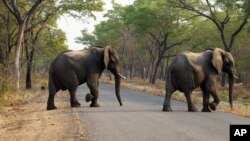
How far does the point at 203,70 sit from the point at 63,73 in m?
6.15

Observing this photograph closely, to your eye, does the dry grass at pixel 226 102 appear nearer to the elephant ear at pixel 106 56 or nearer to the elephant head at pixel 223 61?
the elephant head at pixel 223 61

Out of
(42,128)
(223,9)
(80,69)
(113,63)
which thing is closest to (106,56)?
(113,63)

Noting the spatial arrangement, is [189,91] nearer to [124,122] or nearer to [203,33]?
[124,122]

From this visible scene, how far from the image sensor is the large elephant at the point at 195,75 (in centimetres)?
2045

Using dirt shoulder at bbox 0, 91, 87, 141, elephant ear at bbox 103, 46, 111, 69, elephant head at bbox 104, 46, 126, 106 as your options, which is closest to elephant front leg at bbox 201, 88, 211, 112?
elephant head at bbox 104, 46, 126, 106

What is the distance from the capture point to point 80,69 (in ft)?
74.2

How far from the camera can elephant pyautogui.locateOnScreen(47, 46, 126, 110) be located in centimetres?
2233

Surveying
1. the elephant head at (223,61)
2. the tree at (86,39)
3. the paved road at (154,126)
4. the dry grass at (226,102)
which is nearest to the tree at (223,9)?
the dry grass at (226,102)

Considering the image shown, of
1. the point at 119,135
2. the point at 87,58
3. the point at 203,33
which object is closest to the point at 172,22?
the point at 203,33

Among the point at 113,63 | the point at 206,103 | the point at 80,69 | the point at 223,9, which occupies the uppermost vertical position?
the point at 223,9

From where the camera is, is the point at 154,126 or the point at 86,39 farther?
the point at 86,39

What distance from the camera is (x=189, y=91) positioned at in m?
20.5

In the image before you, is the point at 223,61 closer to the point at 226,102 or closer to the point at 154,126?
the point at 154,126

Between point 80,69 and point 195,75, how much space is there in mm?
5287
